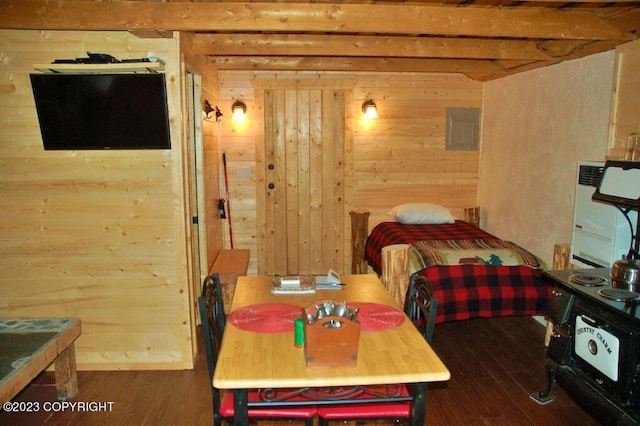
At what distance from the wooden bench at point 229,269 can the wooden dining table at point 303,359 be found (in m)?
1.50

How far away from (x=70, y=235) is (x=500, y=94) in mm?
4055

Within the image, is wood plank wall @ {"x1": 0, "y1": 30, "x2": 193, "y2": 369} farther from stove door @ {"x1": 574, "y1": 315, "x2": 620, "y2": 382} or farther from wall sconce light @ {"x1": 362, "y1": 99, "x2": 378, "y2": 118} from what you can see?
wall sconce light @ {"x1": 362, "y1": 99, "x2": 378, "y2": 118}

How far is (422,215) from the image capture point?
15.9ft

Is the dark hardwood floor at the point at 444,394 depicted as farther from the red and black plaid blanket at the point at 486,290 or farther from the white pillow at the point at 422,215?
the white pillow at the point at 422,215

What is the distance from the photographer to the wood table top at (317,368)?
1.60 metres

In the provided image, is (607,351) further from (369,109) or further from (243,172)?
(243,172)

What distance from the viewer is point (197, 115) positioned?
3.71 metres

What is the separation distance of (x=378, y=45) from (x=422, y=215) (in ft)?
6.07

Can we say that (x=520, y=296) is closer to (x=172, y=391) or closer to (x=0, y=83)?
(x=172, y=391)

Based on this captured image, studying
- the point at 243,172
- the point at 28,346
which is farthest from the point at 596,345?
the point at 243,172

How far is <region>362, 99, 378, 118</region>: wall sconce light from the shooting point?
199 inches

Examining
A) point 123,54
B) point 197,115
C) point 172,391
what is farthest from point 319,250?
point 123,54

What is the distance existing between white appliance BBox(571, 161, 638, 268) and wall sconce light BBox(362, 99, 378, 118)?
7.77 ft

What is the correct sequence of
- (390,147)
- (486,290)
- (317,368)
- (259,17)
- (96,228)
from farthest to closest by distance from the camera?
(390,147)
(486,290)
(96,228)
(259,17)
(317,368)
